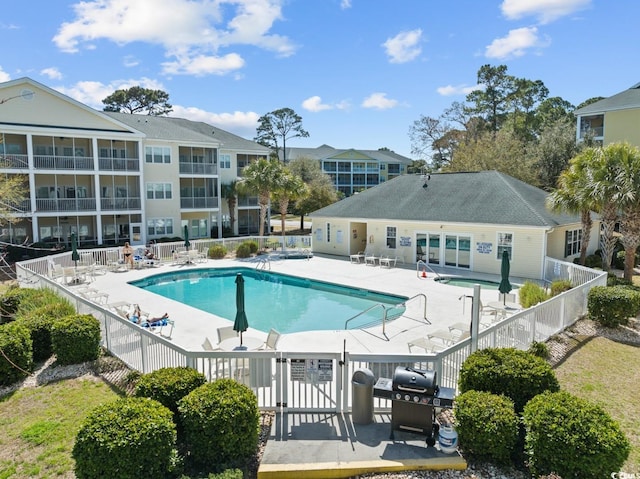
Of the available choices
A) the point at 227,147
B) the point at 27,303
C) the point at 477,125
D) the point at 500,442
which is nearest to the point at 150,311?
the point at 27,303

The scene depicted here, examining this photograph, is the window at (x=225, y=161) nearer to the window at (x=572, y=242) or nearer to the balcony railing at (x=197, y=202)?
the balcony railing at (x=197, y=202)

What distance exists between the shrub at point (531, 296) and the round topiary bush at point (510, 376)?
24.6 ft

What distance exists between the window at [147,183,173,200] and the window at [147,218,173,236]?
5.72ft

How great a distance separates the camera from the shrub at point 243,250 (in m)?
27.5

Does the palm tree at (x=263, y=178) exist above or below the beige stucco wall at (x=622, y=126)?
below

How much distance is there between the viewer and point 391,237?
84.7ft

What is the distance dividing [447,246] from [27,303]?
18.8m

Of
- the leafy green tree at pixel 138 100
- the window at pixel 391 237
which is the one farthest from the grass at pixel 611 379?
the leafy green tree at pixel 138 100

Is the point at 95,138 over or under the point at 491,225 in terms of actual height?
over

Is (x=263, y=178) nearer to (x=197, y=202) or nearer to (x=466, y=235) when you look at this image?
(x=197, y=202)

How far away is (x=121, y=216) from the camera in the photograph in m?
33.4

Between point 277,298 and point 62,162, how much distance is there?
67.3 ft

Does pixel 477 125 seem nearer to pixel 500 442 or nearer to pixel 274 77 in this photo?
pixel 274 77

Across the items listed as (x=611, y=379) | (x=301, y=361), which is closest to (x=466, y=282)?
(x=611, y=379)
